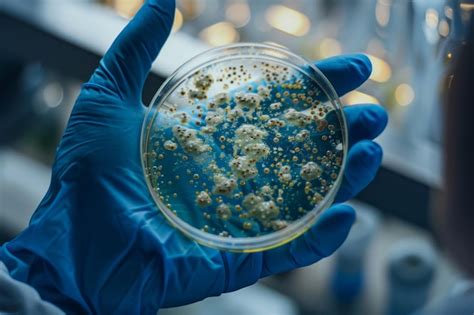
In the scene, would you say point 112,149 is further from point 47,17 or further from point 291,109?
point 47,17

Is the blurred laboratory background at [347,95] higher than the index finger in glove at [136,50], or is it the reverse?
the index finger in glove at [136,50]

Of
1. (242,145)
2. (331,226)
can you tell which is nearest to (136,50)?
(242,145)

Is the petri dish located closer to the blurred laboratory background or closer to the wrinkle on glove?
the wrinkle on glove

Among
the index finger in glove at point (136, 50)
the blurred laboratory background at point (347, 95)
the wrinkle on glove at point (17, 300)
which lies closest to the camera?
the wrinkle on glove at point (17, 300)

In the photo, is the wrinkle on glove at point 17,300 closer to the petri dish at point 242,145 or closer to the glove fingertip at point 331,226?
the petri dish at point 242,145

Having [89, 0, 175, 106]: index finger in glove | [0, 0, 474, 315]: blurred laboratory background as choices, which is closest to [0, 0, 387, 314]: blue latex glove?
[89, 0, 175, 106]: index finger in glove

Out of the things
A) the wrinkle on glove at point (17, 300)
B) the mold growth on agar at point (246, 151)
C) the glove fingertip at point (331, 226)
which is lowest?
the wrinkle on glove at point (17, 300)

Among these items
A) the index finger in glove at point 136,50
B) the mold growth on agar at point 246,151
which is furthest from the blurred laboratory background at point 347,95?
the mold growth on agar at point 246,151

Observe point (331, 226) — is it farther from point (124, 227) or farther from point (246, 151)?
point (124, 227)
